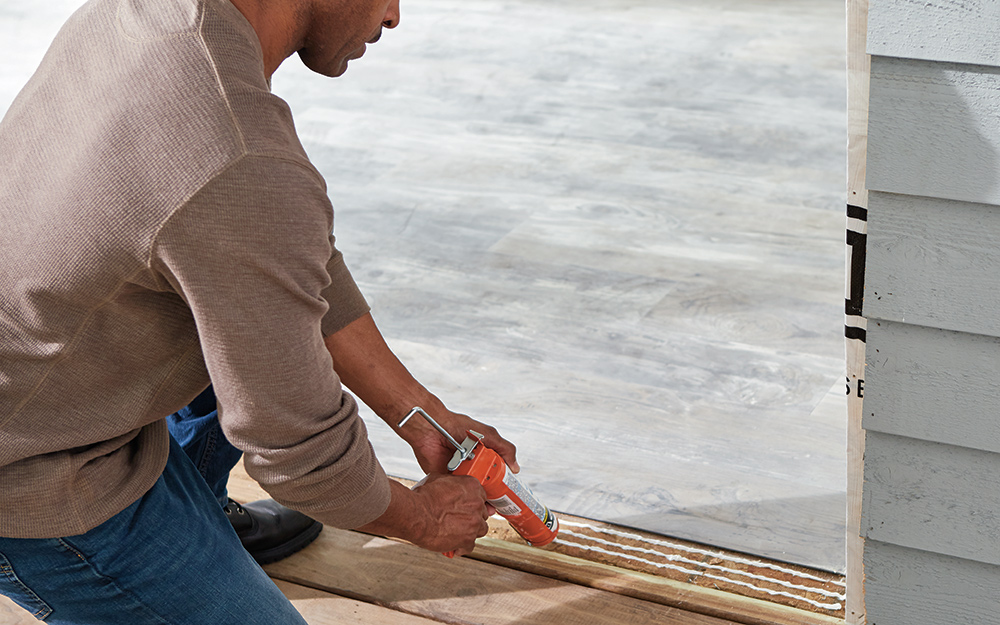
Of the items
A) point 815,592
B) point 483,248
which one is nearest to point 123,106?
point 815,592

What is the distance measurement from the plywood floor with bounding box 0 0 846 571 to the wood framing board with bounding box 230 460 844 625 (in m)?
0.04

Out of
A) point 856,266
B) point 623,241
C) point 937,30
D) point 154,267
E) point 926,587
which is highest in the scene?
point 937,30

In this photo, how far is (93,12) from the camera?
110 centimetres

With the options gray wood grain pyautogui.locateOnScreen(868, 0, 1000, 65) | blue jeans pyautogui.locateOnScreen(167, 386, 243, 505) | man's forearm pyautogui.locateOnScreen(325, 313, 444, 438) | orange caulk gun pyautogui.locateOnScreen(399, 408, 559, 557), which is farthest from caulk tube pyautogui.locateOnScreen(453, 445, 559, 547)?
gray wood grain pyautogui.locateOnScreen(868, 0, 1000, 65)

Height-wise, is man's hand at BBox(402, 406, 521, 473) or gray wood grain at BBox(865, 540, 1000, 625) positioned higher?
man's hand at BBox(402, 406, 521, 473)

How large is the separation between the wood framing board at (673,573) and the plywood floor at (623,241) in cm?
4

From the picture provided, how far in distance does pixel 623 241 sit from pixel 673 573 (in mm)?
1305

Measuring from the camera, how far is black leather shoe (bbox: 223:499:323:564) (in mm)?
1727

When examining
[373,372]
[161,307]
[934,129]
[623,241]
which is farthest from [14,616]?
[623,241]

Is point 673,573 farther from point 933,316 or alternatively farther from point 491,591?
point 933,316

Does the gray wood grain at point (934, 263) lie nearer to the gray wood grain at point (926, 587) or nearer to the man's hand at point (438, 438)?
the gray wood grain at point (926, 587)

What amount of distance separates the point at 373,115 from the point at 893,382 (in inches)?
113

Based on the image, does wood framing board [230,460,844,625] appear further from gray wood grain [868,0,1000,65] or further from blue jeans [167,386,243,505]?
gray wood grain [868,0,1000,65]

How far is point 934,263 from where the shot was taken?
1155 millimetres
